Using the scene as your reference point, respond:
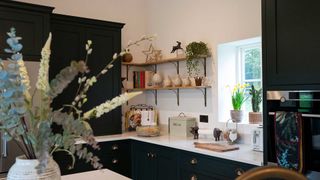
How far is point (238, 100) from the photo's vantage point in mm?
3385

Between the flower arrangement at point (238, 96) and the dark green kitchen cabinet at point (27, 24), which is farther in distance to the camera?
the flower arrangement at point (238, 96)

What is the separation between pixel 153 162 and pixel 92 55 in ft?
5.32

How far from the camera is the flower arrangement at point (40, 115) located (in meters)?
1.00

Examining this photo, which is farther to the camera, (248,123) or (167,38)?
(167,38)

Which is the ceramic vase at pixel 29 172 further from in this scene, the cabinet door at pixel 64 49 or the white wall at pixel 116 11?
the white wall at pixel 116 11

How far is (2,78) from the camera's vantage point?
0.99 meters

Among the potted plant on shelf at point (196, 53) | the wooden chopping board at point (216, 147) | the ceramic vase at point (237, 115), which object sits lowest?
the wooden chopping board at point (216, 147)

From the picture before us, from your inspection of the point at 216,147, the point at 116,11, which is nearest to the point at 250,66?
the point at 216,147

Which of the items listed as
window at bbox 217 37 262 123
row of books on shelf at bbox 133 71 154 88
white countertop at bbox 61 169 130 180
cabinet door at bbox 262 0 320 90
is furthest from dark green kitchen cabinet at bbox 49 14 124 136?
cabinet door at bbox 262 0 320 90

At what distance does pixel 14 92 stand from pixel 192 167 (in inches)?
93.2

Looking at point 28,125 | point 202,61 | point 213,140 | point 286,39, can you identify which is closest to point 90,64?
point 202,61

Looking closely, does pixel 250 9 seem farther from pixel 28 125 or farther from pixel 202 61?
pixel 28 125

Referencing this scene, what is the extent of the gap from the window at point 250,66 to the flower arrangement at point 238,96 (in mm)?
101

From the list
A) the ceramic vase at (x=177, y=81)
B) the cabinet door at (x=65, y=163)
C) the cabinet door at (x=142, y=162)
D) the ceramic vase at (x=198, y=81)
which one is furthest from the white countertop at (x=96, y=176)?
the ceramic vase at (x=177, y=81)
